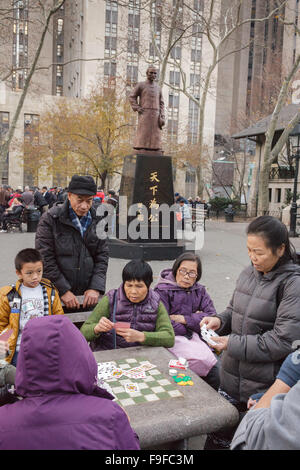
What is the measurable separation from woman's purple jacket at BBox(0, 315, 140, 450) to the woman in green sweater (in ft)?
5.12

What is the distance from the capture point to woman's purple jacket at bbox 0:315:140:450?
140 cm

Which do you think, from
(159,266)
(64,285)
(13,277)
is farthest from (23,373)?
(159,266)

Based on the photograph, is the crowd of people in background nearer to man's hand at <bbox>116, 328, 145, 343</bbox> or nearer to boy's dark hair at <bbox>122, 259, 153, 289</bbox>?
boy's dark hair at <bbox>122, 259, 153, 289</bbox>

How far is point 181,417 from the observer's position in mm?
2086

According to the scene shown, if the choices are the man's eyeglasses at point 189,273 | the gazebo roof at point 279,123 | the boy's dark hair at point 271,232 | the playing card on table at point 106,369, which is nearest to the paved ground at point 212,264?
the man's eyeglasses at point 189,273

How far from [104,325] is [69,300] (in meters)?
0.82

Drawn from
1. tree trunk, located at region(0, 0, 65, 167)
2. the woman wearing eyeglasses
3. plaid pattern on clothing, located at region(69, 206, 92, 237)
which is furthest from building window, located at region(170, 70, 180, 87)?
the woman wearing eyeglasses

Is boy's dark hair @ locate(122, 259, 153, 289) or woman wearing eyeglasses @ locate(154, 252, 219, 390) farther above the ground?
boy's dark hair @ locate(122, 259, 153, 289)

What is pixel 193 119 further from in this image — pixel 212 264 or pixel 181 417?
pixel 181 417

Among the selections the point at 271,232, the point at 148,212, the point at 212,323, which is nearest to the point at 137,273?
the point at 212,323

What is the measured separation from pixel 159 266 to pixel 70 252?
6.17 metres

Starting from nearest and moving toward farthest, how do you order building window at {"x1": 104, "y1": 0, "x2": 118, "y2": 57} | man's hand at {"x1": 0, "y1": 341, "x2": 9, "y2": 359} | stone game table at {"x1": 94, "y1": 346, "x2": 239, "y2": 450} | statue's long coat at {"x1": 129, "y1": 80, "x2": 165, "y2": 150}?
stone game table at {"x1": 94, "y1": 346, "x2": 239, "y2": 450}, man's hand at {"x1": 0, "y1": 341, "x2": 9, "y2": 359}, statue's long coat at {"x1": 129, "y1": 80, "x2": 165, "y2": 150}, building window at {"x1": 104, "y1": 0, "x2": 118, "y2": 57}

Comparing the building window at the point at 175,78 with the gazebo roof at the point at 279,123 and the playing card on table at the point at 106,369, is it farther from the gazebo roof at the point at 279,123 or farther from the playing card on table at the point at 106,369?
the playing card on table at the point at 106,369

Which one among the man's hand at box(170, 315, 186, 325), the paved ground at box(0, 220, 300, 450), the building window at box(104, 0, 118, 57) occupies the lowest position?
the paved ground at box(0, 220, 300, 450)
